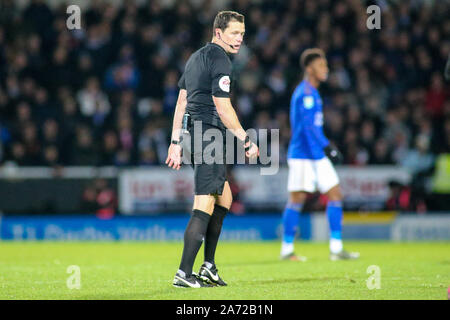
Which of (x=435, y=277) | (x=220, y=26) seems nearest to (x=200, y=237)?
(x=220, y=26)

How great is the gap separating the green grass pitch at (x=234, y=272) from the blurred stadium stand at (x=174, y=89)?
7.84 ft

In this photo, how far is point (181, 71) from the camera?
17.9m

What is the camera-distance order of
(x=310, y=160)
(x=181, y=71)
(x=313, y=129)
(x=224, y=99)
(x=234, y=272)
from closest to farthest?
(x=224, y=99) < (x=234, y=272) < (x=313, y=129) < (x=310, y=160) < (x=181, y=71)

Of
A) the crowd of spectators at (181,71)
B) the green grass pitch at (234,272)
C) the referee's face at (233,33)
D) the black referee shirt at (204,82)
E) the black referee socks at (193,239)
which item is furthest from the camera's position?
the crowd of spectators at (181,71)

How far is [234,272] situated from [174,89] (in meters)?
9.38

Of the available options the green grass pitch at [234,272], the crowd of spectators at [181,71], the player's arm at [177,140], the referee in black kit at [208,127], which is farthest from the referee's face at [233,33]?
the crowd of spectators at [181,71]

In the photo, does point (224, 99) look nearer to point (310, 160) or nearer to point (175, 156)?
point (175, 156)

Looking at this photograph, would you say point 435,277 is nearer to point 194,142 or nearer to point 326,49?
point 194,142

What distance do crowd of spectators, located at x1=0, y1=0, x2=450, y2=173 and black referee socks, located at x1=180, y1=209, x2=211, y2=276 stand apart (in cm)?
922

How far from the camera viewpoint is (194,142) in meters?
6.83

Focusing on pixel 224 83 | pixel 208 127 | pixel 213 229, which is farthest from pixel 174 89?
pixel 224 83

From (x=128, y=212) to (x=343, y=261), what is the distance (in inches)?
264

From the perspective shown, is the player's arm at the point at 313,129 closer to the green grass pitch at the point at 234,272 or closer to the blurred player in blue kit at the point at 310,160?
the blurred player in blue kit at the point at 310,160

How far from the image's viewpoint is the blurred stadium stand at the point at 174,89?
15.5 m
